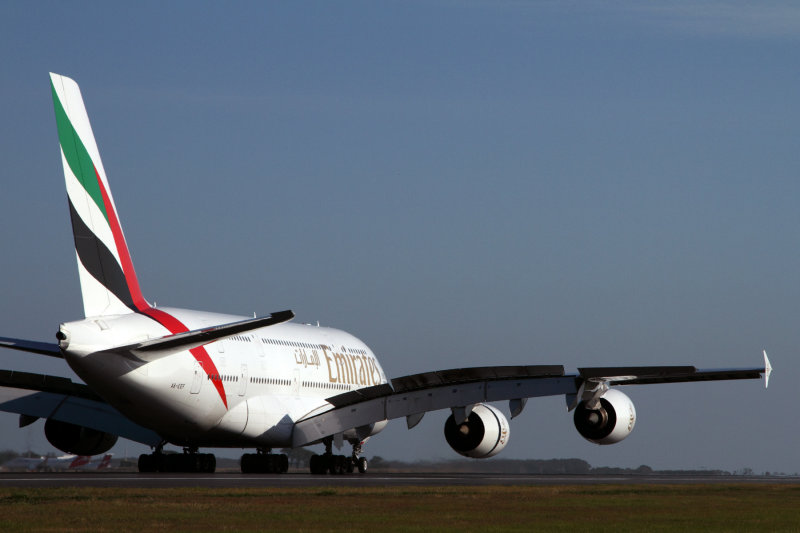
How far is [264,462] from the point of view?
36156 mm

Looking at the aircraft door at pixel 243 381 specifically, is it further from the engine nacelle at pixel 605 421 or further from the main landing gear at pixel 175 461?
the engine nacelle at pixel 605 421

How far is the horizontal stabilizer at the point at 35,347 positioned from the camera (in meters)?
29.3

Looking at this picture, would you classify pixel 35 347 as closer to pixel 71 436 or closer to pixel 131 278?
pixel 131 278

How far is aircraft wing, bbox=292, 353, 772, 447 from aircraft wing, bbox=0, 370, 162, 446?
18.9ft

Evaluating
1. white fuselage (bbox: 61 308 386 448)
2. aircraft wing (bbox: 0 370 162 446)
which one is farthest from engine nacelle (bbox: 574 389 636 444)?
aircraft wing (bbox: 0 370 162 446)

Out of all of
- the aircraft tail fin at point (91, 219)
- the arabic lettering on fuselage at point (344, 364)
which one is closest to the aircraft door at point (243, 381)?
the arabic lettering on fuselage at point (344, 364)

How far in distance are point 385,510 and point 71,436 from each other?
769 inches

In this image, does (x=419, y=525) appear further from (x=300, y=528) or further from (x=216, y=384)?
(x=216, y=384)

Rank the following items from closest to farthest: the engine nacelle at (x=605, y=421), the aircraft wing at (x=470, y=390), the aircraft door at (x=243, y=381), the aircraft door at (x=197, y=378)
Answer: the aircraft door at (x=197, y=378) → the aircraft wing at (x=470, y=390) → the aircraft door at (x=243, y=381) → the engine nacelle at (x=605, y=421)

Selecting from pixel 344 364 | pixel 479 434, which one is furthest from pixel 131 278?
pixel 344 364

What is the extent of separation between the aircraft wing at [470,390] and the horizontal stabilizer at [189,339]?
7506 mm

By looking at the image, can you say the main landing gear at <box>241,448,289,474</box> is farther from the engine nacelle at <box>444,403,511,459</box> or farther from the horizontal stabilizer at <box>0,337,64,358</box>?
the horizontal stabilizer at <box>0,337,64,358</box>

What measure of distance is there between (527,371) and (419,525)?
53.7 feet

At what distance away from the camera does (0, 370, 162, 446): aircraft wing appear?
33.8 meters
